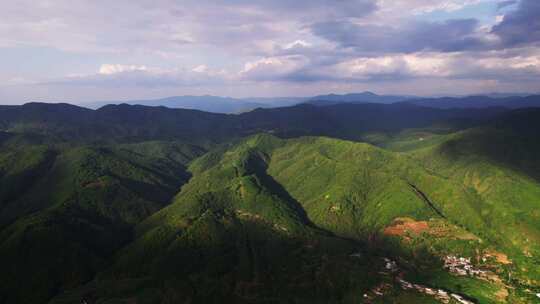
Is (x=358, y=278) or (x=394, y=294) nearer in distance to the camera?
(x=394, y=294)

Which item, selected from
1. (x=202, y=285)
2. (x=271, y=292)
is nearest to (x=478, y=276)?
(x=271, y=292)

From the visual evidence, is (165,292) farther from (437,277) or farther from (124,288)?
(437,277)

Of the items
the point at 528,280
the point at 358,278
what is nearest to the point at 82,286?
the point at 358,278

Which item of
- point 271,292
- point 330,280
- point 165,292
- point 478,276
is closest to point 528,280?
point 478,276

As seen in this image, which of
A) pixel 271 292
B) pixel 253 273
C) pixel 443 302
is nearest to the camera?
pixel 443 302

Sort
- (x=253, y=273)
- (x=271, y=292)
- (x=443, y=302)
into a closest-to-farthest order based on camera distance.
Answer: (x=443, y=302)
(x=271, y=292)
(x=253, y=273)

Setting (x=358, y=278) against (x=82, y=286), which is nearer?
(x=358, y=278)

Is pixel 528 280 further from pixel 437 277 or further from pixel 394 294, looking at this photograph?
pixel 394 294
